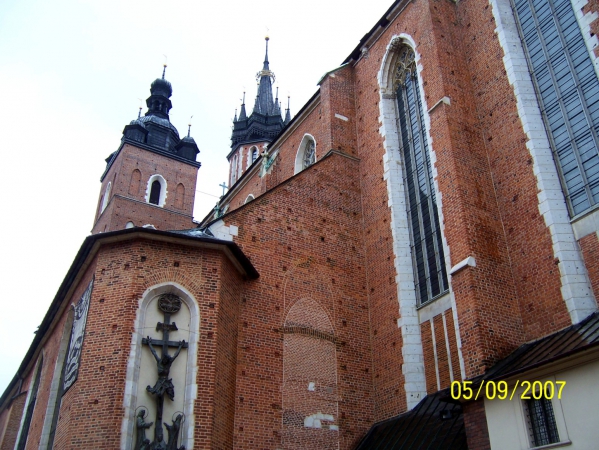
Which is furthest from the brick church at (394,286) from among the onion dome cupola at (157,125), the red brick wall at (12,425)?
the onion dome cupola at (157,125)

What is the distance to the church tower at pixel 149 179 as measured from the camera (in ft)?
102

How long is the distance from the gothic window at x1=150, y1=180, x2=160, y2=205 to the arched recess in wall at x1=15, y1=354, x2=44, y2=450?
17.5 m

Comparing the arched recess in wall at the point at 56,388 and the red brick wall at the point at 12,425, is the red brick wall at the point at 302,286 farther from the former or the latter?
Answer: the red brick wall at the point at 12,425

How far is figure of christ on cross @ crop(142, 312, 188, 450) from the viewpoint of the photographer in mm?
9466

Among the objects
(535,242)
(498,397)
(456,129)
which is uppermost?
(456,129)

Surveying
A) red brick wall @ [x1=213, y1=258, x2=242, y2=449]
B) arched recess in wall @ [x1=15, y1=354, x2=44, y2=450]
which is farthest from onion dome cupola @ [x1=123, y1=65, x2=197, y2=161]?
red brick wall @ [x1=213, y1=258, x2=242, y2=449]

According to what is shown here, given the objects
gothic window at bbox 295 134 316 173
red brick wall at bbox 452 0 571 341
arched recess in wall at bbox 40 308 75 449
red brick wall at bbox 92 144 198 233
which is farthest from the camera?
red brick wall at bbox 92 144 198 233

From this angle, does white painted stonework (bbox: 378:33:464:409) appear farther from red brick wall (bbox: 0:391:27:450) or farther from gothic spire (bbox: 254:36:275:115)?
gothic spire (bbox: 254:36:275:115)

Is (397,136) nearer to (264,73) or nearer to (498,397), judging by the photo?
(498,397)

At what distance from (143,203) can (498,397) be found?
25.8 metres

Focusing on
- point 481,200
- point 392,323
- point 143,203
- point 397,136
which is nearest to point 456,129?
point 481,200

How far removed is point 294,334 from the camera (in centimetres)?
1232
